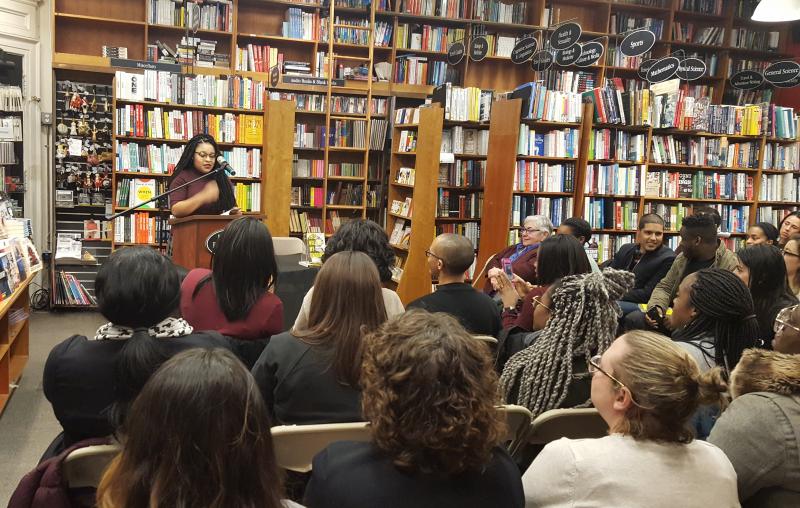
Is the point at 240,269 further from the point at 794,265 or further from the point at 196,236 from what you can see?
the point at 794,265

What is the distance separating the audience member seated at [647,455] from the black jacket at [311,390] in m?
0.63

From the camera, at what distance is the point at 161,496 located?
990 millimetres

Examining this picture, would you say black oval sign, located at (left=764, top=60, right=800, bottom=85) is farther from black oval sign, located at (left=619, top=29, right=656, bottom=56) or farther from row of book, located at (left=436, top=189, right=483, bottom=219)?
row of book, located at (left=436, top=189, right=483, bottom=219)

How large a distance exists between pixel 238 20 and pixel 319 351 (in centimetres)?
595

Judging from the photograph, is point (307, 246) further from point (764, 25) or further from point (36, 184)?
point (764, 25)

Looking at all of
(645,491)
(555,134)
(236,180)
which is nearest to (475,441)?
(645,491)

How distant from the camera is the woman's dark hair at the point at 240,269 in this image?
2408mm

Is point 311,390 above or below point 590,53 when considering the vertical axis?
below

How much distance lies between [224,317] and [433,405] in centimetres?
147

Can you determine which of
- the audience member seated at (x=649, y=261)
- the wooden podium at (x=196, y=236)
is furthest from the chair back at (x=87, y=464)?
the audience member seated at (x=649, y=261)

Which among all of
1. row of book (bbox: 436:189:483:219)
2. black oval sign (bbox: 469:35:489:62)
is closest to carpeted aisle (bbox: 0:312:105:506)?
row of book (bbox: 436:189:483:219)

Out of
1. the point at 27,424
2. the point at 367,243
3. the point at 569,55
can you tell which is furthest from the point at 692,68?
the point at 27,424

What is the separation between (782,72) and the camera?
6.41 metres

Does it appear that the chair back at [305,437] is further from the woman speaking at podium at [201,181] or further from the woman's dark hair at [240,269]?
the woman speaking at podium at [201,181]
